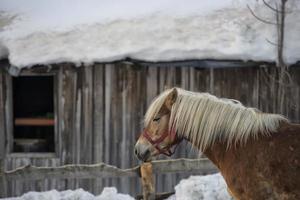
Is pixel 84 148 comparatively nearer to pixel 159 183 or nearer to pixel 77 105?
pixel 77 105

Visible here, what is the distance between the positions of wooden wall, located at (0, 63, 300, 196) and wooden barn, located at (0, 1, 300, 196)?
2 cm

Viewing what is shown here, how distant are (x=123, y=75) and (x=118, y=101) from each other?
0.44 metres

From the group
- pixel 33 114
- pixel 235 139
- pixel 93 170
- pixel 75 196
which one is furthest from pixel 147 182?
pixel 33 114

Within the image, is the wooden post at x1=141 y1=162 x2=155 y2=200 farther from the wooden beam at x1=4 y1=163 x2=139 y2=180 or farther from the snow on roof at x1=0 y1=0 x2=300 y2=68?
the snow on roof at x1=0 y1=0 x2=300 y2=68

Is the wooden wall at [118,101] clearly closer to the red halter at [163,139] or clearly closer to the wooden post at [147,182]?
the wooden post at [147,182]

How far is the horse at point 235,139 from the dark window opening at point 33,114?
5.08 meters

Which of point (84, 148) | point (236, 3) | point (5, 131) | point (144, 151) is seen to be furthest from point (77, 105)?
point (144, 151)

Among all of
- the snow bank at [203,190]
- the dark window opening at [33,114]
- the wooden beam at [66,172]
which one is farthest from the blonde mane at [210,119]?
the dark window opening at [33,114]

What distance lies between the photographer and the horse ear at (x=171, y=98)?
492 cm

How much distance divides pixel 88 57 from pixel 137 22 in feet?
4.27

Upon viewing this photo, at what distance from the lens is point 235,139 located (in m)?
4.73

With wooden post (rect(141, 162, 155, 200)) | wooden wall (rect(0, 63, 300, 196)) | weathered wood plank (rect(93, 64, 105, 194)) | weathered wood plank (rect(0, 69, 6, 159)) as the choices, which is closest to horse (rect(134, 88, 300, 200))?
wooden post (rect(141, 162, 155, 200))

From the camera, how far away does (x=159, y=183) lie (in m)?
9.29

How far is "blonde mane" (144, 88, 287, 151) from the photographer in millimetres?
4734
